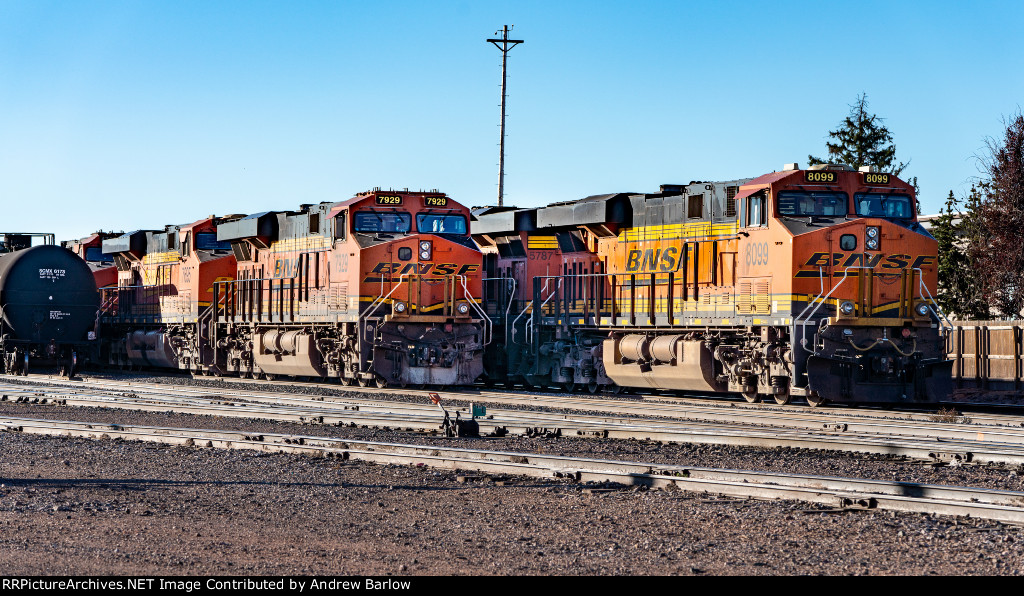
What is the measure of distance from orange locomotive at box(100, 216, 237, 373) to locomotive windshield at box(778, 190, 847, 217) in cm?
1524

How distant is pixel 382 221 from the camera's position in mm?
22594

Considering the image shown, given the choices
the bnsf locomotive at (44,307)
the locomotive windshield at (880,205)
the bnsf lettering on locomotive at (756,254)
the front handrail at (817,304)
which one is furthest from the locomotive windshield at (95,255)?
the locomotive windshield at (880,205)

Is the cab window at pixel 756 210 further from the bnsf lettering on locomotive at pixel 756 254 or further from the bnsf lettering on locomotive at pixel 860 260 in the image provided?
the bnsf lettering on locomotive at pixel 860 260

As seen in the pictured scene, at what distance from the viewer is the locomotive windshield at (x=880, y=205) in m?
17.8

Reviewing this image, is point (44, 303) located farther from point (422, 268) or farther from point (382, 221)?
point (422, 268)

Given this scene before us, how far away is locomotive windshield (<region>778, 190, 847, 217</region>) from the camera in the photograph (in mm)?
17656

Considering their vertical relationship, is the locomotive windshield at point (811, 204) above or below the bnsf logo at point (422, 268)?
above

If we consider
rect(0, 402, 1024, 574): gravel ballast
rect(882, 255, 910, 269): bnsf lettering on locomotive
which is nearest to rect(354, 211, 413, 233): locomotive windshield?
rect(882, 255, 910, 269): bnsf lettering on locomotive

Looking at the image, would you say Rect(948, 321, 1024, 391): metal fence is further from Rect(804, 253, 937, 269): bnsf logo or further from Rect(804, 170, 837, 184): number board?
Rect(804, 170, 837, 184): number board

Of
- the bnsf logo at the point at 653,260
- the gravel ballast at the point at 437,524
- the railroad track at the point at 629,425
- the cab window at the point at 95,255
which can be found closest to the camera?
the gravel ballast at the point at 437,524

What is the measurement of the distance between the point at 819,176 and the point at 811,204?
42cm

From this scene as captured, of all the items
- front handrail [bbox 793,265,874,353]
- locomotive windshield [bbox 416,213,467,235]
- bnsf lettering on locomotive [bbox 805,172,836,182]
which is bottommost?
front handrail [bbox 793,265,874,353]

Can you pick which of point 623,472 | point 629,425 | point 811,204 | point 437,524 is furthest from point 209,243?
point 437,524

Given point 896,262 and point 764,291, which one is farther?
point 764,291
